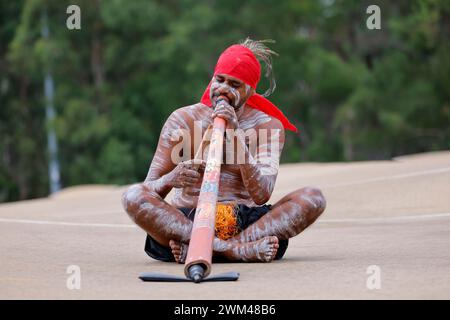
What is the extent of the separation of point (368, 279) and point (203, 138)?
141 centimetres

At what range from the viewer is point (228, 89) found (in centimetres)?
722

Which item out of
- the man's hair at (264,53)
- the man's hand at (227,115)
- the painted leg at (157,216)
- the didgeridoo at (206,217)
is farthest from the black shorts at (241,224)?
the man's hair at (264,53)

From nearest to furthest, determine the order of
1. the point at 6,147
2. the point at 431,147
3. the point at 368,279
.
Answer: the point at 368,279 < the point at 431,147 < the point at 6,147

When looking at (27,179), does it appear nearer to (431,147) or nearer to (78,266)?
(431,147)

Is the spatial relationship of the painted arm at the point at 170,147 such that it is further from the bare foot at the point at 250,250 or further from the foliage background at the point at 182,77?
the foliage background at the point at 182,77

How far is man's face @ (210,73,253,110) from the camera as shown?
721cm

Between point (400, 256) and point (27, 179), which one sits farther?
point (27, 179)

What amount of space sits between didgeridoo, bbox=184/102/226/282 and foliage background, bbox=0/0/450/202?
25.8 m

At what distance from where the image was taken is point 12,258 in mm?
7605

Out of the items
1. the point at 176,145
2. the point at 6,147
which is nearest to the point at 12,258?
the point at 176,145

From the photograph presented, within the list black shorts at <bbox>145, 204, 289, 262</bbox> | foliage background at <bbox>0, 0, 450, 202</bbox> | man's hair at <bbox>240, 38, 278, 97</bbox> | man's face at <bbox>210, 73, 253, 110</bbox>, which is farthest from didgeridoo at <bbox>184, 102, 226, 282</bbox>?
foliage background at <bbox>0, 0, 450, 202</bbox>

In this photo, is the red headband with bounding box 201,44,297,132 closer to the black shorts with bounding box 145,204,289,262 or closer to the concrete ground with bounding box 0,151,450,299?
the black shorts with bounding box 145,204,289,262

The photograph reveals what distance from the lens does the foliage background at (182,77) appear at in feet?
111

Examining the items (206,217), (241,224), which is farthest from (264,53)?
(206,217)
